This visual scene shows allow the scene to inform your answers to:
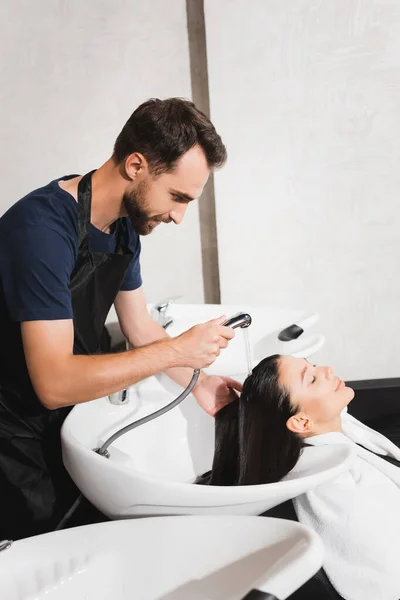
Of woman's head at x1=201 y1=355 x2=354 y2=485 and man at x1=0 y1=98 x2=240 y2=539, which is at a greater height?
man at x1=0 y1=98 x2=240 y2=539

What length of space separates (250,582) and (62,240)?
2.23 feet

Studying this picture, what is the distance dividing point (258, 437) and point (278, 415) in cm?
6

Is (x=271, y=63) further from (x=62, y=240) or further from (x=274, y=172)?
(x=62, y=240)

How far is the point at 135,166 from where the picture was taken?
1193mm

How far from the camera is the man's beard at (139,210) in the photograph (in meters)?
1.21

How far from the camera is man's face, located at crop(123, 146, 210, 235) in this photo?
120cm

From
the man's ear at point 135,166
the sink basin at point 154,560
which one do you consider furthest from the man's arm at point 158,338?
the sink basin at point 154,560

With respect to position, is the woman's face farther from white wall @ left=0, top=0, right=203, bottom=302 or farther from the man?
white wall @ left=0, top=0, right=203, bottom=302

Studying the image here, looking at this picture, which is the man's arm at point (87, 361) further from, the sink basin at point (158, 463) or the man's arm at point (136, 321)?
the man's arm at point (136, 321)

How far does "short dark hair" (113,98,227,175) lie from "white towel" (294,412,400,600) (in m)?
0.69

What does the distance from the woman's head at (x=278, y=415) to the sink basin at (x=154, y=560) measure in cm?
33

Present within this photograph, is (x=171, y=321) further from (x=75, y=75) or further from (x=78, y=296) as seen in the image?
(x=75, y=75)

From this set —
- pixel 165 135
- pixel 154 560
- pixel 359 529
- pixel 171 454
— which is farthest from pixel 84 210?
pixel 359 529

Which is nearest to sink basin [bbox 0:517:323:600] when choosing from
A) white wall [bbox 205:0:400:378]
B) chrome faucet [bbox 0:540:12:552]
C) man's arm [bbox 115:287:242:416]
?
chrome faucet [bbox 0:540:12:552]
